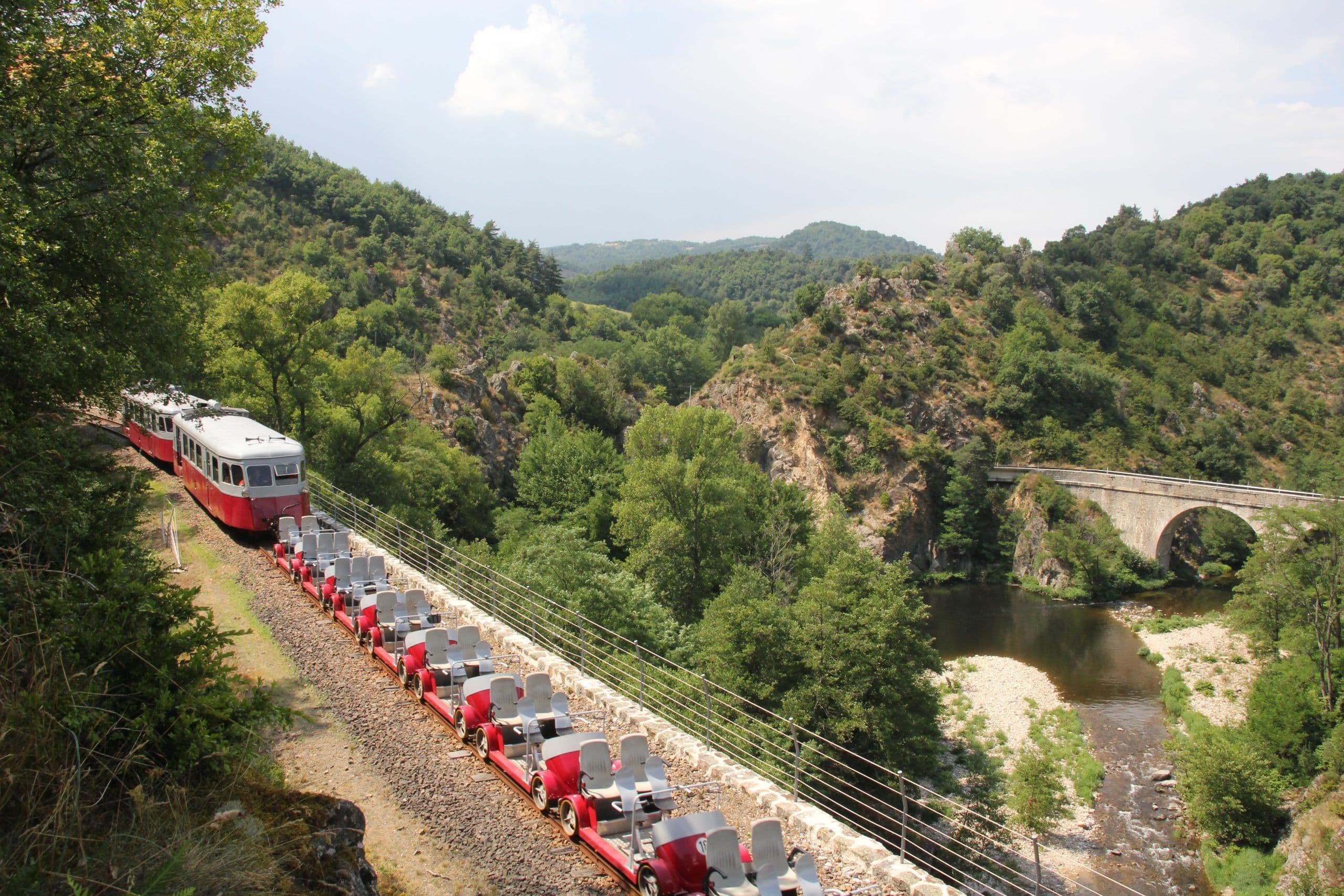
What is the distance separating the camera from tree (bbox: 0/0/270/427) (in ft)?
27.7

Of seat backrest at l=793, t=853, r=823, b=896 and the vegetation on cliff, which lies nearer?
the vegetation on cliff

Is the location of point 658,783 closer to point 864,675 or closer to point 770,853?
point 770,853

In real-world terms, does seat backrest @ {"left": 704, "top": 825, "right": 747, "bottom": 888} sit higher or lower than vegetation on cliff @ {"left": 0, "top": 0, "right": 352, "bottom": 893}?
lower

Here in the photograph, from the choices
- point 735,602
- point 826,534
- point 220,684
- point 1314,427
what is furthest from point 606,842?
point 1314,427

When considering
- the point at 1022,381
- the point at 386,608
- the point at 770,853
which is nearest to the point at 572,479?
the point at 386,608

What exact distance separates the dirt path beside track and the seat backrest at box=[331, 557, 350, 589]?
2.15 feet

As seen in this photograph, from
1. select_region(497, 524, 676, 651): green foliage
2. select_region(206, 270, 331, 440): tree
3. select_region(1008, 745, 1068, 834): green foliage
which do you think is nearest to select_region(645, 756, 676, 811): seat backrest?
select_region(497, 524, 676, 651): green foliage

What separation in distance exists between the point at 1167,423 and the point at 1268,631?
34.2 metres

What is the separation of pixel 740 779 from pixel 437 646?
→ 4.42 meters

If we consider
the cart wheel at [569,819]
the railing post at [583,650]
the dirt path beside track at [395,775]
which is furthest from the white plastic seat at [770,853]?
the railing post at [583,650]

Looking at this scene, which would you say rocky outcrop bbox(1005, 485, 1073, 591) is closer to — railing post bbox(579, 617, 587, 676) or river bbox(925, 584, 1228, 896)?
river bbox(925, 584, 1228, 896)

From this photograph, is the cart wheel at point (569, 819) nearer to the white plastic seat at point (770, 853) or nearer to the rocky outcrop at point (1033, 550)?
the white plastic seat at point (770, 853)

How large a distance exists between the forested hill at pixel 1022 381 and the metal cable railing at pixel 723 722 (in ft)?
107

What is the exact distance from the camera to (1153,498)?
50031 mm
